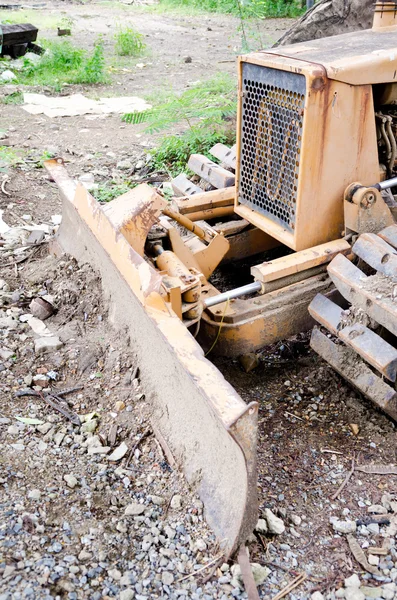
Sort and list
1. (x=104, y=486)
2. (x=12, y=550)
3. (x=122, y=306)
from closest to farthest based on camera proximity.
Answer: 1. (x=12, y=550)
2. (x=104, y=486)
3. (x=122, y=306)

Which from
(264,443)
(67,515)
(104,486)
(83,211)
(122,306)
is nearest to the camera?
(67,515)

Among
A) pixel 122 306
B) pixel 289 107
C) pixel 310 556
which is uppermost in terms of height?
pixel 289 107

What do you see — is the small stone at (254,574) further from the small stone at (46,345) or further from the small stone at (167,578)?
the small stone at (46,345)

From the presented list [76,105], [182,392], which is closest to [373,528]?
[182,392]

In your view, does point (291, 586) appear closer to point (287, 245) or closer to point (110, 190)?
point (287, 245)

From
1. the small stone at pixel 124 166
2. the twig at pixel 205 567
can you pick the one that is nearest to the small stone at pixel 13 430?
the twig at pixel 205 567

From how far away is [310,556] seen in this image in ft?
8.48

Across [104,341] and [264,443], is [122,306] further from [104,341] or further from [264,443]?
[264,443]

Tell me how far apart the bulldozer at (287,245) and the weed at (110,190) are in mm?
2188

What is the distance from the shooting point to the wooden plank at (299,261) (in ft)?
10.8

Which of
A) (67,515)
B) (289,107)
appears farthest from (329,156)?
(67,515)

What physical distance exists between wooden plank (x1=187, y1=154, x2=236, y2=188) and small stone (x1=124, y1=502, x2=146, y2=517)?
2.22 metres

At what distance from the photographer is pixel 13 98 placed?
943 centimetres

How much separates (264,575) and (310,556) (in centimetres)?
23
